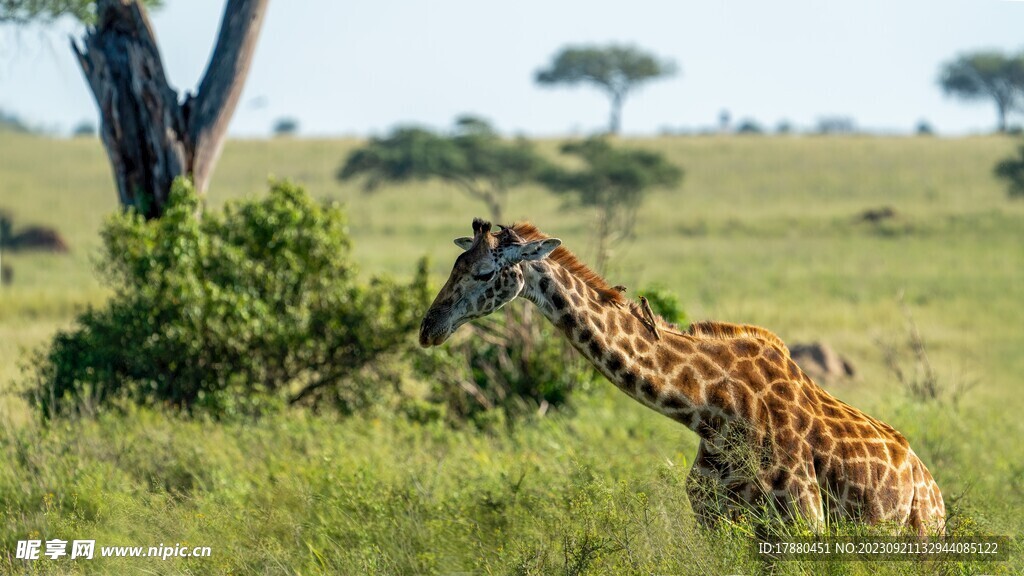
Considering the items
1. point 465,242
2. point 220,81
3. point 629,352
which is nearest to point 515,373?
point 220,81

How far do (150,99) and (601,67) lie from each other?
2261 inches

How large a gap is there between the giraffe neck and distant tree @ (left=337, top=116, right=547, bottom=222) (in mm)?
37803

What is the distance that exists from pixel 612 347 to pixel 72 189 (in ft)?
192

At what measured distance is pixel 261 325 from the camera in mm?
11844

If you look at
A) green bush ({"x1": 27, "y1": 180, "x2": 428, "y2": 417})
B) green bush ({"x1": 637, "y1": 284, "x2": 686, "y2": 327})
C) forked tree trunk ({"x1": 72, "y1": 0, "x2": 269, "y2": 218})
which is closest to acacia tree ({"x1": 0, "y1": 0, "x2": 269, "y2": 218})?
forked tree trunk ({"x1": 72, "y1": 0, "x2": 269, "y2": 218})

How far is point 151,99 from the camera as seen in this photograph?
1266cm

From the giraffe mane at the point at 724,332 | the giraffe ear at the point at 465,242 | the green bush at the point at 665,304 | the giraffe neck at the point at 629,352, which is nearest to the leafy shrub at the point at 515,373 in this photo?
the green bush at the point at 665,304

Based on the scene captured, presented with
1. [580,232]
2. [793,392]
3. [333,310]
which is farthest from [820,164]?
[793,392]

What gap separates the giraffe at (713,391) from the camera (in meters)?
→ 6.31

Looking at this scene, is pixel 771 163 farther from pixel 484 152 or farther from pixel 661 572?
pixel 661 572

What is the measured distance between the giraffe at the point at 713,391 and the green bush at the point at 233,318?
5.70m

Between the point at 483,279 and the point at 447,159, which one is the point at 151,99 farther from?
the point at 447,159

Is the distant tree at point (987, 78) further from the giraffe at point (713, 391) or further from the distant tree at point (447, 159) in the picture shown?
the giraffe at point (713, 391)

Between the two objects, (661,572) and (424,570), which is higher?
(661,572)
